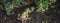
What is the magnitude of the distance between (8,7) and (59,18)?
2.39 feet

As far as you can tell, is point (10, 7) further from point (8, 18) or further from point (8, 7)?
point (8, 18)

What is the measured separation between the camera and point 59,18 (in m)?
2.47

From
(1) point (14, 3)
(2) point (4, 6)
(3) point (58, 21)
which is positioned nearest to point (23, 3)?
(1) point (14, 3)

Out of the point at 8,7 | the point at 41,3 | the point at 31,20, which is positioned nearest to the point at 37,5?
the point at 41,3

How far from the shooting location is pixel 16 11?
7.91 feet

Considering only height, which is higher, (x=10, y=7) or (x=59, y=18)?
(x=10, y=7)

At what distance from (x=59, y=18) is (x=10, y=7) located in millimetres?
705

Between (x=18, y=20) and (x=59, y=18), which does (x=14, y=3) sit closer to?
(x=18, y=20)

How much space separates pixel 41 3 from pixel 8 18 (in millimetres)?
525

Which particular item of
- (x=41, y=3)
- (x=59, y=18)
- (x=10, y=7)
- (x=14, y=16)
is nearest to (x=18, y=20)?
(x=14, y=16)

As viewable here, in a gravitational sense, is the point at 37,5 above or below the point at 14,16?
above

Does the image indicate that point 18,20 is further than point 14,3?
Yes

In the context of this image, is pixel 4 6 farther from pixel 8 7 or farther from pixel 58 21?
pixel 58 21

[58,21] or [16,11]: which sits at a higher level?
[16,11]
